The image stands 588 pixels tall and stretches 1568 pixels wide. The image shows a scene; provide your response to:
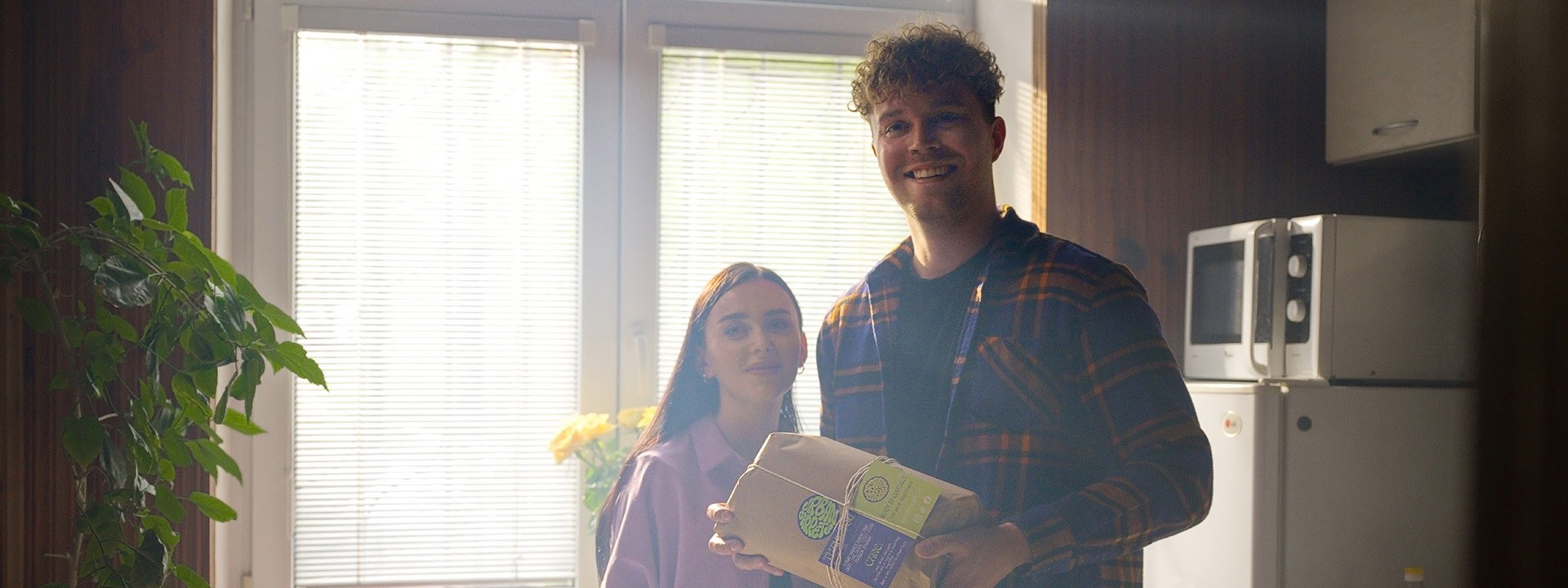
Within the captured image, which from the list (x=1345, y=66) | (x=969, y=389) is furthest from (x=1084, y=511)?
(x=1345, y=66)

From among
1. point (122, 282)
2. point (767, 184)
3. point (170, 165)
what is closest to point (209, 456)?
point (122, 282)

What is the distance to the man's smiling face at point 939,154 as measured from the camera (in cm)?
126

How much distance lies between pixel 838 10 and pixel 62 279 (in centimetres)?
166

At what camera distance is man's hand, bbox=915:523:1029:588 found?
1.01 metres

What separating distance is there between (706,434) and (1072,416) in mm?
559

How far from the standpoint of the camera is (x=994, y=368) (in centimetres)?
120

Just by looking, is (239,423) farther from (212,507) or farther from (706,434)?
(706,434)

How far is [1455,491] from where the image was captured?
0.11 m

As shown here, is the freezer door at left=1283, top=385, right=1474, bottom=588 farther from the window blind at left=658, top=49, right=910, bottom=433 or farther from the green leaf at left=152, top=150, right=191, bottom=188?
the green leaf at left=152, top=150, right=191, bottom=188

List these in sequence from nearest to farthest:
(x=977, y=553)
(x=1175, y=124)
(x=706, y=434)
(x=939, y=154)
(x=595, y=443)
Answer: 1. (x=977, y=553)
2. (x=939, y=154)
3. (x=706, y=434)
4. (x=595, y=443)
5. (x=1175, y=124)

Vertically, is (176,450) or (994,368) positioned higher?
(994,368)

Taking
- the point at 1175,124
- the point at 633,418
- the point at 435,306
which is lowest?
the point at 633,418

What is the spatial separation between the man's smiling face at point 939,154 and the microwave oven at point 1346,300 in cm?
104

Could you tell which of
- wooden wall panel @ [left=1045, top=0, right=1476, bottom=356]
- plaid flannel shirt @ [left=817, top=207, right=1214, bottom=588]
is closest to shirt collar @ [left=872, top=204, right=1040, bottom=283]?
plaid flannel shirt @ [left=817, top=207, right=1214, bottom=588]
